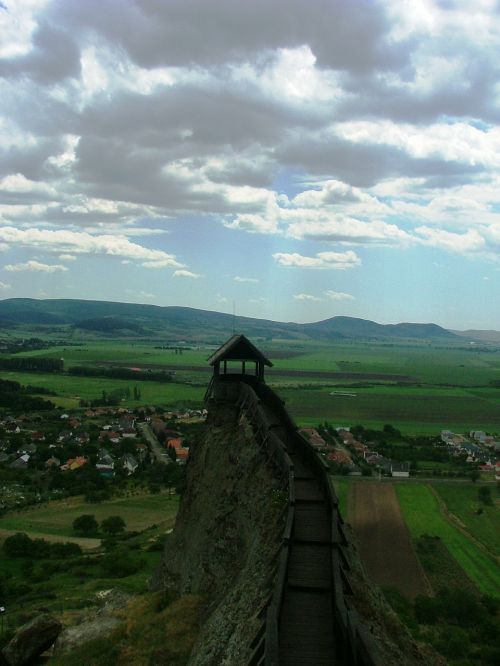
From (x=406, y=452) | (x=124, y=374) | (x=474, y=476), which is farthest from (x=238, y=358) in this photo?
(x=124, y=374)

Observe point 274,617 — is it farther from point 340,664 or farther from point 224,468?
point 224,468

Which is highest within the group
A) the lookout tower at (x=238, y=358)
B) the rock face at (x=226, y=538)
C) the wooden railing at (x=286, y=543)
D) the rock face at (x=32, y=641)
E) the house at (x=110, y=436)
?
the lookout tower at (x=238, y=358)

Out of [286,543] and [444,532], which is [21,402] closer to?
[444,532]

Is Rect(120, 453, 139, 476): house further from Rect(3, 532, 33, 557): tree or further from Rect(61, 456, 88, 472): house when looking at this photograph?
Rect(3, 532, 33, 557): tree

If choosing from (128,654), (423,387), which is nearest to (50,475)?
(128,654)

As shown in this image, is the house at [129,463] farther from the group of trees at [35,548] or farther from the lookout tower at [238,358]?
the lookout tower at [238,358]

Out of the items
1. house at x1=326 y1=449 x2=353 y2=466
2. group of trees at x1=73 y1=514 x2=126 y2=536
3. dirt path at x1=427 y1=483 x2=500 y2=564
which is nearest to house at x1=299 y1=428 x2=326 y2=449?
house at x1=326 y1=449 x2=353 y2=466

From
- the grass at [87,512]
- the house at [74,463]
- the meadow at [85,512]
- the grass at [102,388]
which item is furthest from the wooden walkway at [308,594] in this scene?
the grass at [102,388]

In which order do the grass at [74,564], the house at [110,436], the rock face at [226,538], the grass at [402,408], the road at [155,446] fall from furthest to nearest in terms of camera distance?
the grass at [402,408]
the house at [110,436]
the road at [155,446]
the grass at [74,564]
the rock face at [226,538]
